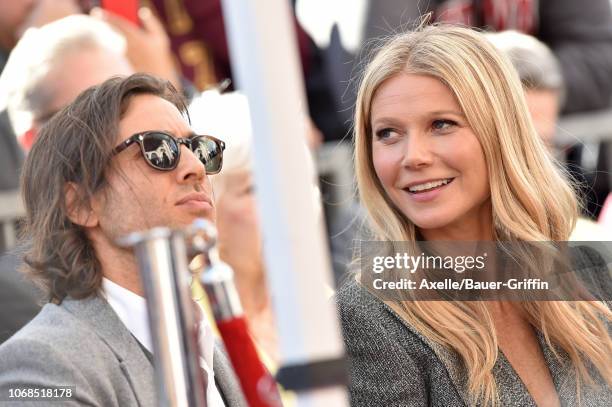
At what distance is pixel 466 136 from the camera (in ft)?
8.23

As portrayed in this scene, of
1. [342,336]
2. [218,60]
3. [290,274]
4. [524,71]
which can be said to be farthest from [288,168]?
[218,60]

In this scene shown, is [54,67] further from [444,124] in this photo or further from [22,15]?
[444,124]

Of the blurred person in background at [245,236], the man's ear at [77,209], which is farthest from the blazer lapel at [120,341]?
the blurred person in background at [245,236]

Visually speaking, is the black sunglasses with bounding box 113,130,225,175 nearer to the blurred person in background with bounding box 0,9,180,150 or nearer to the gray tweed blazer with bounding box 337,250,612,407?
the gray tweed blazer with bounding box 337,250,612,407

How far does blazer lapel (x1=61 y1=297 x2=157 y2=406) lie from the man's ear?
0.16 m

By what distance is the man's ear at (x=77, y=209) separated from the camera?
237cm

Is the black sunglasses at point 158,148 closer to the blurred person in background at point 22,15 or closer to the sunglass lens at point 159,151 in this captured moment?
the sunglass lens at point 159,151

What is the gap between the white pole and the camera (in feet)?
4.87

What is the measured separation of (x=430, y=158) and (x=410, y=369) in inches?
17.5

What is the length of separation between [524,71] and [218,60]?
1.40 m

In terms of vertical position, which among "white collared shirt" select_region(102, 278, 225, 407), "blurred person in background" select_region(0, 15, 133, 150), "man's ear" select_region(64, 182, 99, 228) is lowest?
"white collared shirt" select_region(102, 278, 225, 407)

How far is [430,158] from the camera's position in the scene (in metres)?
2.49

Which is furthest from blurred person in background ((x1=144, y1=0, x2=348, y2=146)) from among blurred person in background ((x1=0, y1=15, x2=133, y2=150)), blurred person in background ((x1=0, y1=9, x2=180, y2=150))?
blurred person in background ((x1=0, y1=15, x2=133, y2=150))

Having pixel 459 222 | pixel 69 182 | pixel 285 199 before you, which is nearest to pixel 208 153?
pixel 69 182
